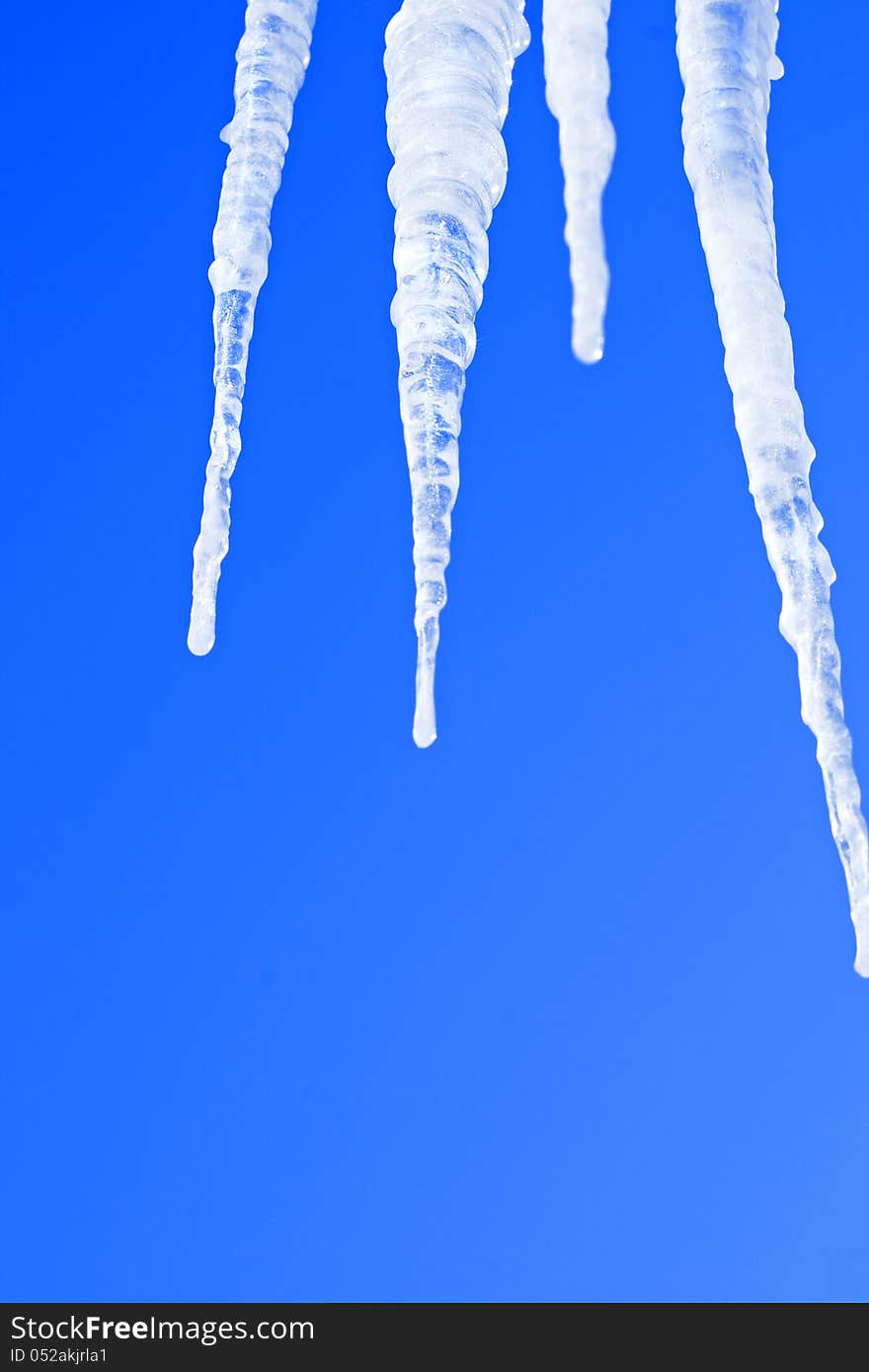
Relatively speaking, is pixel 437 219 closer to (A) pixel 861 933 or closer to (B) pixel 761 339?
(B) pixel 761 339

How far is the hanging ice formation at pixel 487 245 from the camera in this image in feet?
9.05

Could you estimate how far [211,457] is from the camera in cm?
329

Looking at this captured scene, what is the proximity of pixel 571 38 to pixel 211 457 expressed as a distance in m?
1.28

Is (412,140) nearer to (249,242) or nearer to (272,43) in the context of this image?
(249,242)

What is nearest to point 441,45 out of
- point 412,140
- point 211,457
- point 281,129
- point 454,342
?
point 412,140

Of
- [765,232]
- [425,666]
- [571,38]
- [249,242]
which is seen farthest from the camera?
[249,242]

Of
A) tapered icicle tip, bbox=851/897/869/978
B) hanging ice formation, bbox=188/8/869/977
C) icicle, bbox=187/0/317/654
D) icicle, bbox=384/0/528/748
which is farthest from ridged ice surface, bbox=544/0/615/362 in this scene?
tapered icicle tip, bbox=851/897/869/978

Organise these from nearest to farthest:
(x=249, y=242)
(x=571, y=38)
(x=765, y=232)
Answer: (x=765, y=232)
(x=571, y=38)
(x=249, y=242)

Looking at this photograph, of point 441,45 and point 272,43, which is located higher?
point 272,43

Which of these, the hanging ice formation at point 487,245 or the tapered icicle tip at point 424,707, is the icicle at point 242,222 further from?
the tapered icicle tip at point 424,707

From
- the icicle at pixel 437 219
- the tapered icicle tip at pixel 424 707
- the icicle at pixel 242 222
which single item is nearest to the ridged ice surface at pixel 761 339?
the icicle at pixel 437 219

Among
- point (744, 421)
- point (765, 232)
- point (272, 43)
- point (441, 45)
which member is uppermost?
point (272, 43)

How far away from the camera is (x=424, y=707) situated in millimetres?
2762

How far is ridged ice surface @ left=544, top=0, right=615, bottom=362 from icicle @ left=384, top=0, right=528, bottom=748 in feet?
0.46
